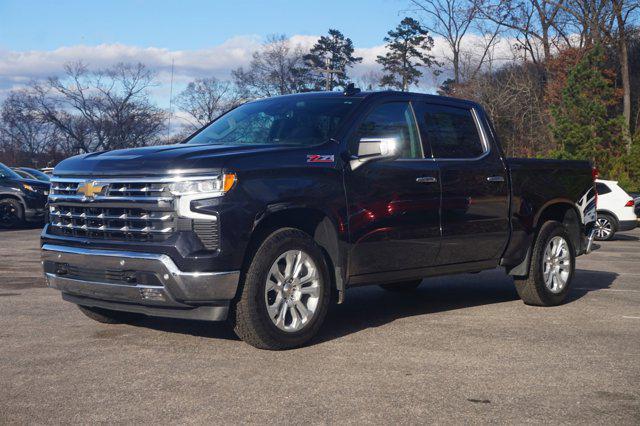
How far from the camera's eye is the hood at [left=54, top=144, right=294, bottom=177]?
580 cm

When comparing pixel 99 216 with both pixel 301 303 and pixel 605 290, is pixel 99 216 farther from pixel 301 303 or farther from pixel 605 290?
pixel 605 290

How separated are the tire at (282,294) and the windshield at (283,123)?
962mm

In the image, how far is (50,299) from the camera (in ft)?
28.1

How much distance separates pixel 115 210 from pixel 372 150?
1973 millimetres

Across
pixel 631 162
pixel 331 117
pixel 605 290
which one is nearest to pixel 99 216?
pixel 331 117

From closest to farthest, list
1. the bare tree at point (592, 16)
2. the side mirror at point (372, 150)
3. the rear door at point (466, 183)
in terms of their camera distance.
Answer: the side mirror at point (372, 150), the rear door at point (466, 183), the bare tree at point (592, 16)

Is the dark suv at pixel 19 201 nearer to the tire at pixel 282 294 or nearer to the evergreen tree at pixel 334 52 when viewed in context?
the tire at pixel 282 294

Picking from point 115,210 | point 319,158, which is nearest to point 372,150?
point 319,158

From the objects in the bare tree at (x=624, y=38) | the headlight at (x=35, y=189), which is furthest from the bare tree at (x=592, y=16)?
the headlight at (x=35, y=189)

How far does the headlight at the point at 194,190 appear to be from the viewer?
18.8 feet

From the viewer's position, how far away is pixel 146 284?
5.82 metres

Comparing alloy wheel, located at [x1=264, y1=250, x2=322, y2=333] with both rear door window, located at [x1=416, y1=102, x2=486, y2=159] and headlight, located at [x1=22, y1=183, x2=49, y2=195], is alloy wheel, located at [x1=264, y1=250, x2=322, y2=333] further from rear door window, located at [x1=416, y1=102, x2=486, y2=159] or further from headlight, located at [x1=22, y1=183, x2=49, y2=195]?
headlight, located at [x1=22, y1=183, x2=49, y2=195]

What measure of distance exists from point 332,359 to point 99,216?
193 centimetres

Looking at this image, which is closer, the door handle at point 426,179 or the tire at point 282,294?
the tire at point 282,294
